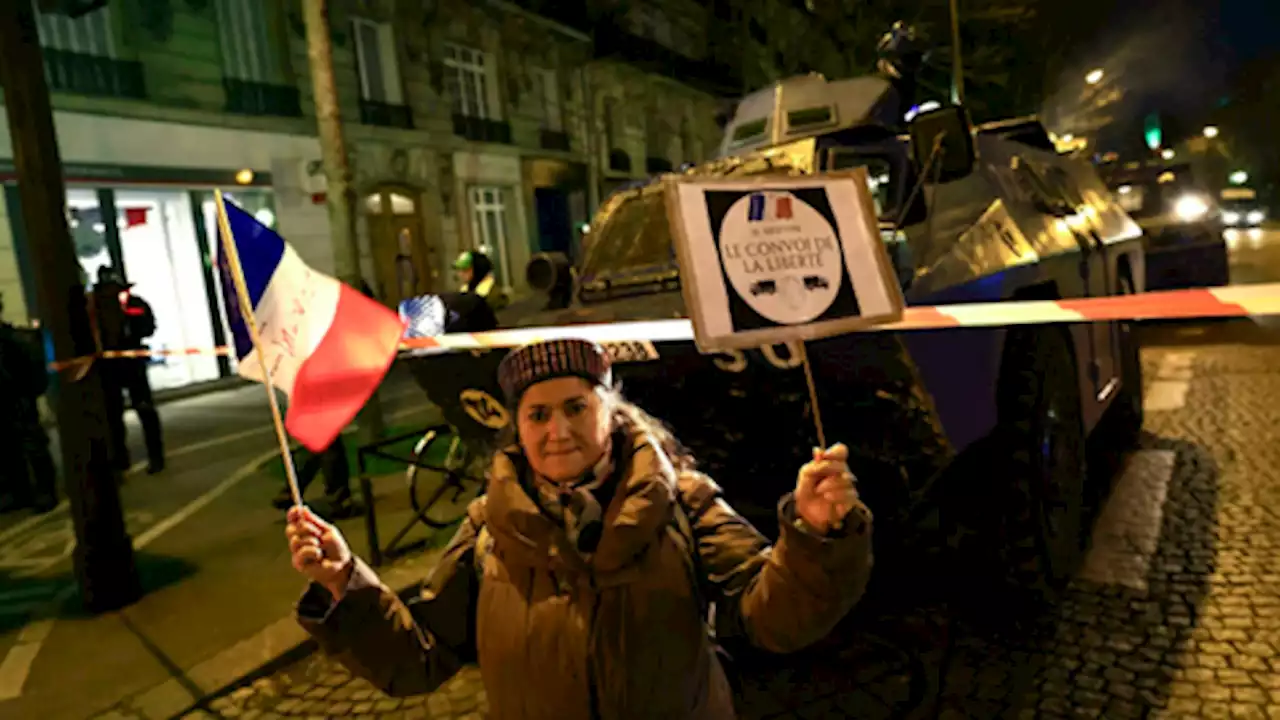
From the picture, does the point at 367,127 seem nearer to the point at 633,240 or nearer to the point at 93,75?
the point at 93,75

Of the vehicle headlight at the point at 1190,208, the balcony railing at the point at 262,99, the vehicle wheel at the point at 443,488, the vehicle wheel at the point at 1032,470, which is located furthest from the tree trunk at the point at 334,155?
the vehicle headlight at the point at 1190,208

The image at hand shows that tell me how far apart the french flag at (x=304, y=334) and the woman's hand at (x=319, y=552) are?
1.47 feet

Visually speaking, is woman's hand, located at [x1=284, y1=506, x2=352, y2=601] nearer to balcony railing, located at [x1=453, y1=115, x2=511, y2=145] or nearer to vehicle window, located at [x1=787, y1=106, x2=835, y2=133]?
vehicle window, located at [x1=787, y1=106, x2=835, y2=133]

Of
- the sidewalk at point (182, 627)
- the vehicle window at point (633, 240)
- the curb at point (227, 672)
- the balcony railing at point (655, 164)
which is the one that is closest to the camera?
the curb at point (227, 672)

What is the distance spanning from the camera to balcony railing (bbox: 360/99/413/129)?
19.4 meters

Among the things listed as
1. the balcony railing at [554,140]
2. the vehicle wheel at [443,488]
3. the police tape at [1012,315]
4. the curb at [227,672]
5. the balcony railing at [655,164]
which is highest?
the balcony railing at [554,140]

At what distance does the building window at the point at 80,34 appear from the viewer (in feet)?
44.3

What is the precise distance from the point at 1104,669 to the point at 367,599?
10.3 feet

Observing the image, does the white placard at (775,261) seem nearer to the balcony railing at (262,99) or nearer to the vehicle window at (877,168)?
the vehicle window at (877,168)

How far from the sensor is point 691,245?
84.6 inches

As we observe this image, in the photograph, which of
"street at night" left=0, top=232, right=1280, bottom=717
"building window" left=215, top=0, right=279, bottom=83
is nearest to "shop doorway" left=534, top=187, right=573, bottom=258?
"building window" left=215, top=0, right=279, bottom=83

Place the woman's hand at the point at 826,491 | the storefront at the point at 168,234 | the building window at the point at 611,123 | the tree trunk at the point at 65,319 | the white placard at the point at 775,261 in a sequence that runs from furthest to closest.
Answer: the building window at the point at 611,123
the storefront at the point at 168,234
the tree trunk at the point at 65,319
the white placard at the point at 775,261
the woman's hand at the point at 826,491

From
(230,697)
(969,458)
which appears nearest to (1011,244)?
(969,458)

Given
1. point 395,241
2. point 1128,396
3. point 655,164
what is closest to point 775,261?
point 1128,396
